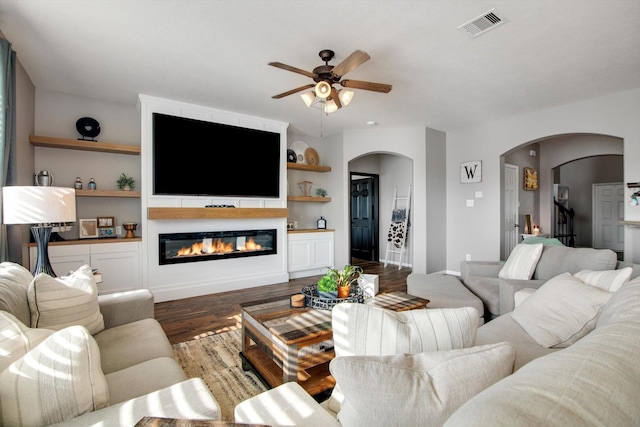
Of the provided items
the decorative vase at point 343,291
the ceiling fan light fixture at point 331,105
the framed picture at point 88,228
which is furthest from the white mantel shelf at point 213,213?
the decorative vase at point 343,291

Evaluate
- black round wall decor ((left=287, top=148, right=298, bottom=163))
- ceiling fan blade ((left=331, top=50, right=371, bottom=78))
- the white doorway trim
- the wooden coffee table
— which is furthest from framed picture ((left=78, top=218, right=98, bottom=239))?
the white doorway trim

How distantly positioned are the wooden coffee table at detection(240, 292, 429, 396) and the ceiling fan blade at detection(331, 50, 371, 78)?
1.89 m

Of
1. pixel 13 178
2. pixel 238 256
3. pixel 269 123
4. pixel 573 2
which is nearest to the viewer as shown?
pixel 573 2

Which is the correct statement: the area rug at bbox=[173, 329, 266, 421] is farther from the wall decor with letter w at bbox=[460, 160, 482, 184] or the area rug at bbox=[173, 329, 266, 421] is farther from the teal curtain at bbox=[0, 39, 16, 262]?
the wall decor with letter w at bbox=[460, 160, 482, 184]

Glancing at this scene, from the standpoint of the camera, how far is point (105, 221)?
4020 millimetres

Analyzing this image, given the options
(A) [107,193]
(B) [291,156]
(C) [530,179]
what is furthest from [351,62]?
(C) [530,179]

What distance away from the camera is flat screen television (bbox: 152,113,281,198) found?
4109 millimetres

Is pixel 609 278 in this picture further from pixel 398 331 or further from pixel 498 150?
pixel 498 150

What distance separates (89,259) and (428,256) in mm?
4896

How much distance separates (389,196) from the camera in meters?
7.12

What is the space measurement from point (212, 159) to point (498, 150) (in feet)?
14.6

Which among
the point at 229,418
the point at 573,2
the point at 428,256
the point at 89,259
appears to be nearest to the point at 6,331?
the point at 229,418

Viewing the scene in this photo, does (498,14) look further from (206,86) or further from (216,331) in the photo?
(216,331)

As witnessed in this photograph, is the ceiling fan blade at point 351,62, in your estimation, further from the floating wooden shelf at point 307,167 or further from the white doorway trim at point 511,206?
the white doorway trim at point 511,206
